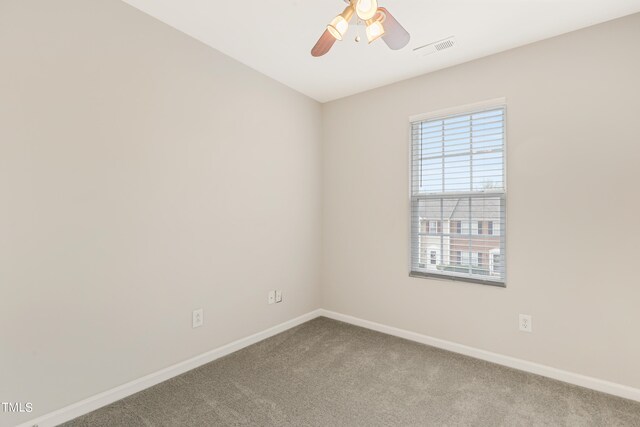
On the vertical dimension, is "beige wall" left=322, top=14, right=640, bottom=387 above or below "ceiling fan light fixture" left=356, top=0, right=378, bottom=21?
below

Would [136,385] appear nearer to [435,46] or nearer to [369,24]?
[369,24]

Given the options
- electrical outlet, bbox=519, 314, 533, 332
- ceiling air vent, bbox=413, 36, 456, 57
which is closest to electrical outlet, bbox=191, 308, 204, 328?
electrical outlet, bbox=519, 314, 533, 332

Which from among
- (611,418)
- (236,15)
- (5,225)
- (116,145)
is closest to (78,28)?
(116,145)

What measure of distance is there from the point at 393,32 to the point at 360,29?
2.39ft

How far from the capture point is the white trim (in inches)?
99.5

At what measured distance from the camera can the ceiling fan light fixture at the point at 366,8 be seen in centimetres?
139

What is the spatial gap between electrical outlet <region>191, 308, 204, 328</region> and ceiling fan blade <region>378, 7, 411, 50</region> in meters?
2.29

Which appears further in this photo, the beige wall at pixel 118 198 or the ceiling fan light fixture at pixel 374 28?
the beige wall at pixel 118 198

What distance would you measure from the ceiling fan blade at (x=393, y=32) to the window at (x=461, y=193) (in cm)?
131

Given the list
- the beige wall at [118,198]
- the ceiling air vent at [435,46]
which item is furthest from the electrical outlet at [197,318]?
the ceiling air vent at [435,46]

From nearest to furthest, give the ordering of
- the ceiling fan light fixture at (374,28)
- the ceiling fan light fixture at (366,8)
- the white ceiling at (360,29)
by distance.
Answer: the ceiling fan light fixture at (366,8)
the ceiling fan light fixture at (374,28)
the white ceiling at (360,29)

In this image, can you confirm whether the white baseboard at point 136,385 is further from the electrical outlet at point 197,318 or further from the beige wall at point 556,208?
the beige wall at point 556,208

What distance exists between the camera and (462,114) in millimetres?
2719

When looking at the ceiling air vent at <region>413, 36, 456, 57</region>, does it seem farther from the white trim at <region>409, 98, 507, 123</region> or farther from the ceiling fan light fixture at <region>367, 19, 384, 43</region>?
the ceiling fan light fixture at <region>367, 19, 384, 43</region>
